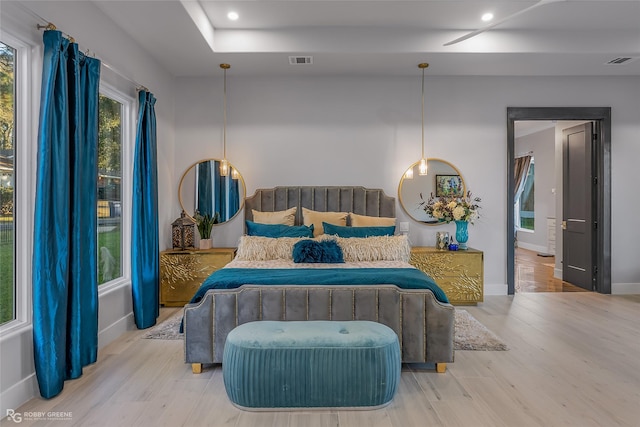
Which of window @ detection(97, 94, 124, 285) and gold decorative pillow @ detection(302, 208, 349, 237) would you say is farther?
gold decorative pillow @ detection(302, 208, 349, 237)

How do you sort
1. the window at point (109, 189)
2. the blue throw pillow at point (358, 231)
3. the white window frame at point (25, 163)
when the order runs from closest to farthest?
the white window frame at point (25, 163) < the window at point (109, 189) < the blue throw pillow at point (358, 231)

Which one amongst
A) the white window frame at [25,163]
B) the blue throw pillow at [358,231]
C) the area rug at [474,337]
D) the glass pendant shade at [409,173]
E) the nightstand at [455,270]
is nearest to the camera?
the white window frame at [25,163]

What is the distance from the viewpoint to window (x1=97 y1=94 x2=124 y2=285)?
368 centimetres

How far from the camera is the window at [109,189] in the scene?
3.68 meters

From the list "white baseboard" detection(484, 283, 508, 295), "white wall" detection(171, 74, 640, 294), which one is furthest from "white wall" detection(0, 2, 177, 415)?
"white baseboard" detection(484, 283, 508, 295)

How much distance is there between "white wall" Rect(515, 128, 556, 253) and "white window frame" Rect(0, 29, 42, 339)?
9.45m

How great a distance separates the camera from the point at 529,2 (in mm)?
3789

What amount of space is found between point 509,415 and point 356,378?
921 millimetres

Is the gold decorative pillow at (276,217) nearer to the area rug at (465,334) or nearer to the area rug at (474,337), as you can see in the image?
the area rug at (465,334)

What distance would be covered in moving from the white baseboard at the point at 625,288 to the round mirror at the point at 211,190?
5110mm

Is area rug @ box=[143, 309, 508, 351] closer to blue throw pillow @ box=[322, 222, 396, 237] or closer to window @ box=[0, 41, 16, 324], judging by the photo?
blue throw pillow @ box=[322, 222, 396, 237]

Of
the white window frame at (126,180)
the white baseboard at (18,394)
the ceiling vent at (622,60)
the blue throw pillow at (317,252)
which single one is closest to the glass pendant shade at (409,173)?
the blue throw pillow at (317,252)

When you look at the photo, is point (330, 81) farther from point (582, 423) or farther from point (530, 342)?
point (582, 423)

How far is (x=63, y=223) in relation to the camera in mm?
2609
